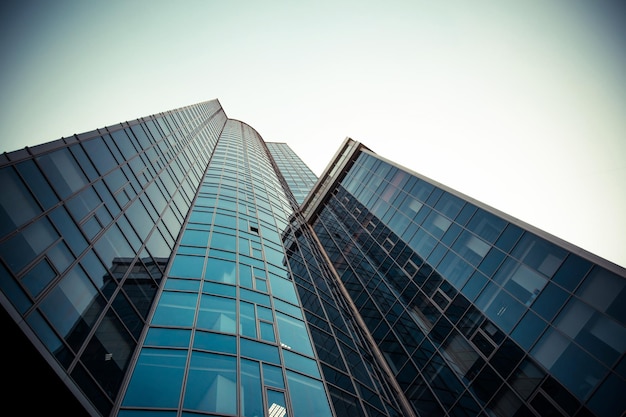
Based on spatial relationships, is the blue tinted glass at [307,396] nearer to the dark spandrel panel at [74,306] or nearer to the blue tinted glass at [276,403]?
the blue tinted glass at [276,403]

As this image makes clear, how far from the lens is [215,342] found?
12430 millimetres

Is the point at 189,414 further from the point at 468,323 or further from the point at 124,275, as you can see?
the point at 468,323

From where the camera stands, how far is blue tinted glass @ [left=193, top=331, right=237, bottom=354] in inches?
477

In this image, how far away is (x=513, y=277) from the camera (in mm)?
18219

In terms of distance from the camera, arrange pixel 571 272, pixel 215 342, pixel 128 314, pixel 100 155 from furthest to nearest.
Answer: pixel 571 272 → pixel 100 155 → pixel 215 342 → pixel 128 314

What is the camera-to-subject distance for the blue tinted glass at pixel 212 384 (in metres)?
9.98

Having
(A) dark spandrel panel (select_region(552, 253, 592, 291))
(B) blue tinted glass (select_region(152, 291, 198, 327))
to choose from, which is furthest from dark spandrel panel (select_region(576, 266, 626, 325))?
(B) blue tinted glass (select_region(152, 291, 198, 327))

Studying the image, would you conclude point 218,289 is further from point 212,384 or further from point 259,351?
point 212,384

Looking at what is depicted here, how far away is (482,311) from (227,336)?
45.0 ft

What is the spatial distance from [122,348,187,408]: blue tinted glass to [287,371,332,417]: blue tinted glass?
375 cm

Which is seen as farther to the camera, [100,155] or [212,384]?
[100,155]

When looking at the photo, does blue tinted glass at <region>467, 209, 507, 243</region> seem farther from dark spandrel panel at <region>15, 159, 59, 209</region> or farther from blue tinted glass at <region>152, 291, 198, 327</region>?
dark spandrel panel at <region>15, 159, 59, 209</region>

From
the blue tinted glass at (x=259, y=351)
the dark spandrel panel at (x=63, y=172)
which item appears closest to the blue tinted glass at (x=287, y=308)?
the blue tinted glass at (x=259, y=351)

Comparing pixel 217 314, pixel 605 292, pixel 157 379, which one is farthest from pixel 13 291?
pixel 605 292
